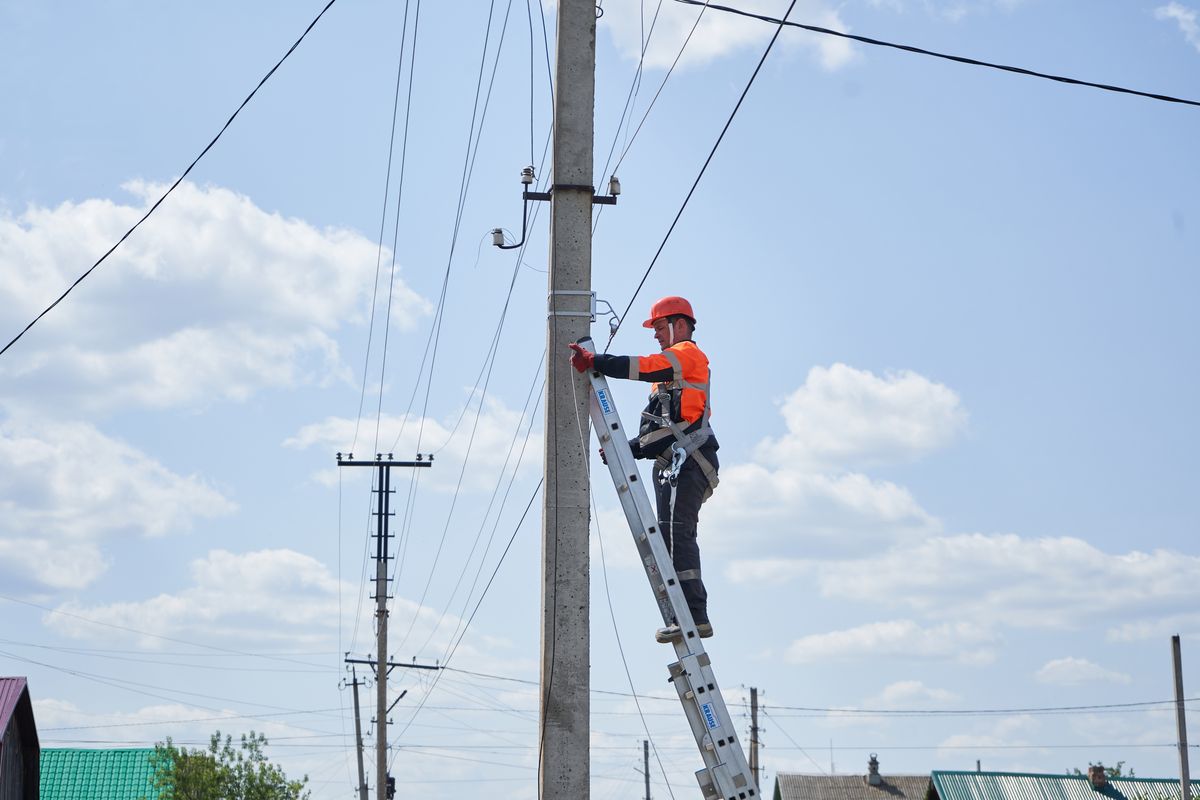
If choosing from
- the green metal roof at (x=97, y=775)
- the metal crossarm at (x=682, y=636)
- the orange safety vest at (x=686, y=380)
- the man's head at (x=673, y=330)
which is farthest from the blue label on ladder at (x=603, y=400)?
the green metal roof at (x=97, y=775)

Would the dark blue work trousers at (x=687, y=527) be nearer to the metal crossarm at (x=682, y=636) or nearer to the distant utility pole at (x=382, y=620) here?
the metal crossarm at (x=682, y=636)

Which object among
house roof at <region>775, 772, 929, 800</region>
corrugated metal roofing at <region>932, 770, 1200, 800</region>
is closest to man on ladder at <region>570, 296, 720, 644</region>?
corrugated metal roofing at <region>932, 770, 1200, 800</region>

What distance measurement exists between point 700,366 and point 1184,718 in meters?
21.2

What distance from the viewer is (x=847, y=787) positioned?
4828cm

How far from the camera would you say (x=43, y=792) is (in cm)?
3847

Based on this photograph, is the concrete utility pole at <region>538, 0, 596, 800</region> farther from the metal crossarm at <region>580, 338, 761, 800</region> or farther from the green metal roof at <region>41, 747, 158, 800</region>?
the green metal roof at <region>41, 747, 158, 800</region>

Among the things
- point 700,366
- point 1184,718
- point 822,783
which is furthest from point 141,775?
point 700,366

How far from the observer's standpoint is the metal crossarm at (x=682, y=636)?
7.34 m

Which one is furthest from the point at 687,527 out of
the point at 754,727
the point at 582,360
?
the point at 754,727

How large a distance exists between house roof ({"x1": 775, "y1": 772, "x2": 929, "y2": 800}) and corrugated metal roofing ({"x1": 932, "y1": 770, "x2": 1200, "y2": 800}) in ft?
25.7

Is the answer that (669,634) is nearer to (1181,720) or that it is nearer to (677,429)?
(677,429)

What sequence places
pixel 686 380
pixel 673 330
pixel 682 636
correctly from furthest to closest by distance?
pixel 673 330 < pixel 686 380 < pixel 682 636

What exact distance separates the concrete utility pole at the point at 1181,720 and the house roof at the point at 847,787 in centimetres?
2091

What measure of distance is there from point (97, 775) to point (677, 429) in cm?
3496
